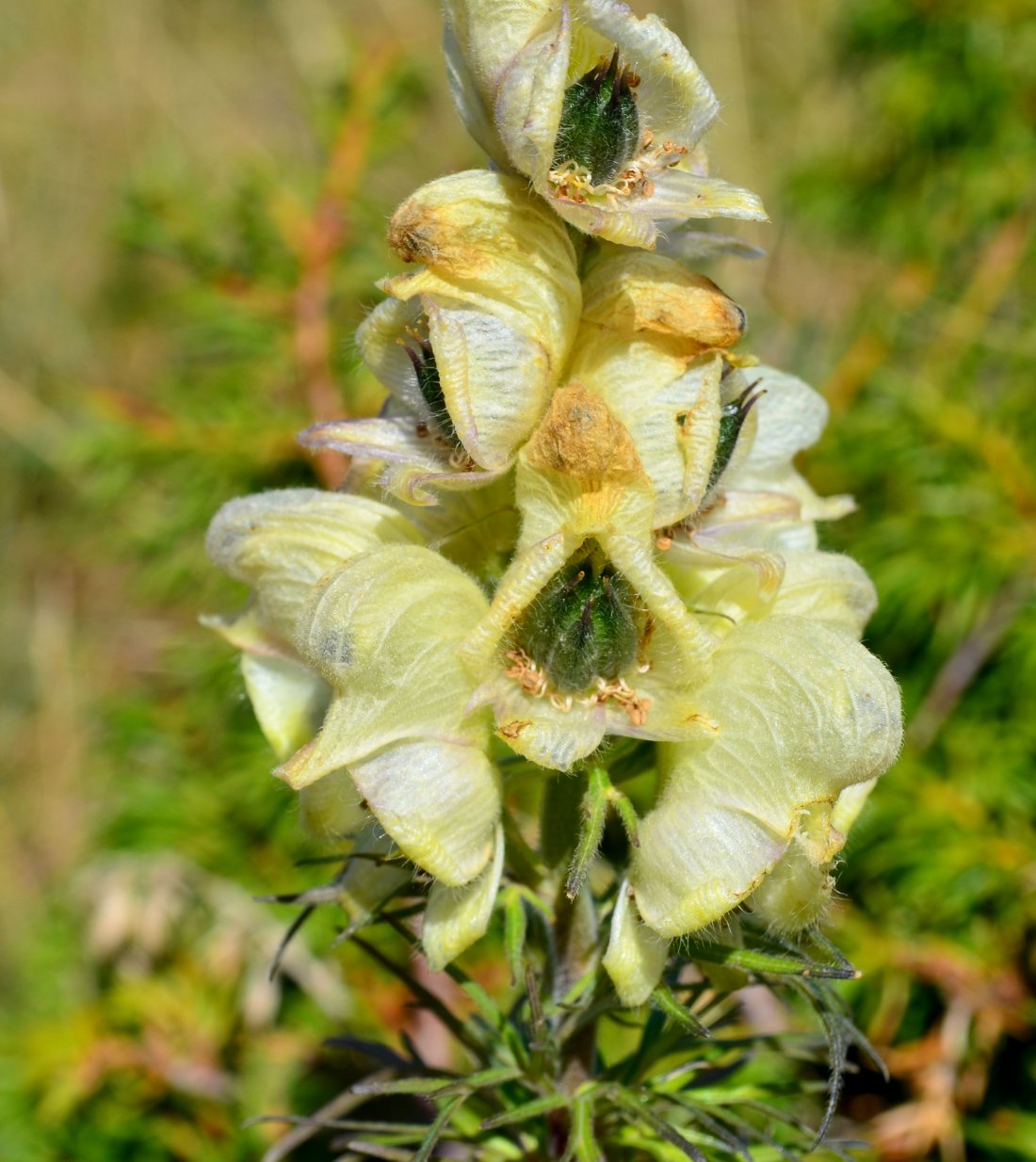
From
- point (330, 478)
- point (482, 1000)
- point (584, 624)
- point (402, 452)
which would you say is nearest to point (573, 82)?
point (402, 452)

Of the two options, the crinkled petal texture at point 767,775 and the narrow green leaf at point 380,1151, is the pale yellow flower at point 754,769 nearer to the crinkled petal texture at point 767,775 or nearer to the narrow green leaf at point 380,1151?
the crinkled petal texture at point 767,775

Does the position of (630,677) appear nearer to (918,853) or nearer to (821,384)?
(918,853)

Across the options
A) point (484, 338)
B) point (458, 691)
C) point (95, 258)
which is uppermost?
point (484, 338)

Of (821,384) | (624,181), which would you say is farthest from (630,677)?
(821,384)

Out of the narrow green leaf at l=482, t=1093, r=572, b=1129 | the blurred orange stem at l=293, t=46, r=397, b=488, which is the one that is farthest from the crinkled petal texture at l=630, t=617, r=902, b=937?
the blurred orange stem at l=293, t=46, r=397, b=488

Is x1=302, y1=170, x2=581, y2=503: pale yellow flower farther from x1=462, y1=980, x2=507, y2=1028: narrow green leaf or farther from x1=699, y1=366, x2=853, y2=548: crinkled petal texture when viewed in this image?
x1=462, y1=980, x2=507, y2=1028: narrow green leaf

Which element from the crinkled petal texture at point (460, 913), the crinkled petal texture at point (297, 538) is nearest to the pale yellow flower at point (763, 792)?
the crinkled petal texture at point (460, 913)

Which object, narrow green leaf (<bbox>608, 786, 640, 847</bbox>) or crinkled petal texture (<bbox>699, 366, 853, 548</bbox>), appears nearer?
narrow green leaf (<bbox>608, 786, 640, 847</bbox>)
